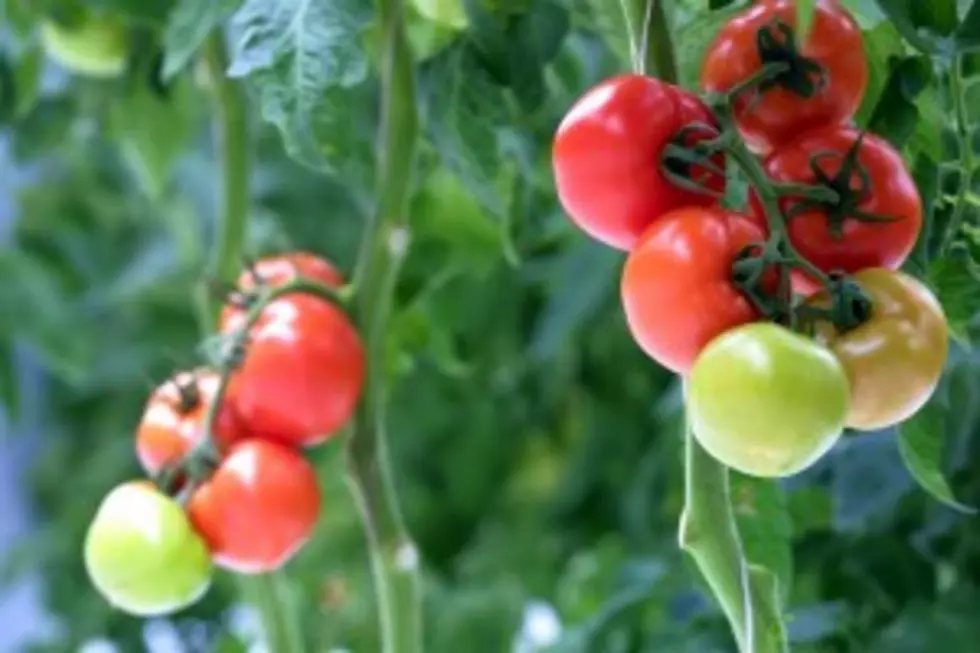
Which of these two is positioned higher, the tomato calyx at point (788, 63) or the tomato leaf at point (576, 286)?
the tomato calyx at point (788, 63)

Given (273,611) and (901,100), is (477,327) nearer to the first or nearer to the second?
(273,611)

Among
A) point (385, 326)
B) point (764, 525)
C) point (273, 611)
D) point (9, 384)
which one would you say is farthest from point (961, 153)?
point (9, 384)

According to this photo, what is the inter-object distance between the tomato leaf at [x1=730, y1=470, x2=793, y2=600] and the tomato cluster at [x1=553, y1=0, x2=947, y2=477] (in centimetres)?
12

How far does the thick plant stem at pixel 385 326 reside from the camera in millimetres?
603

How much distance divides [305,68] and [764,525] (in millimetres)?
187

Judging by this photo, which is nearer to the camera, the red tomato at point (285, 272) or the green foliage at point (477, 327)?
the green foliage at point (477, 327)

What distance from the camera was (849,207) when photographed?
41 centimetres

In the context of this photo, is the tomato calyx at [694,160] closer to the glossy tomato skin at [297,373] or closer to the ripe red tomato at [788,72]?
the ripe red tomato at [788,72]

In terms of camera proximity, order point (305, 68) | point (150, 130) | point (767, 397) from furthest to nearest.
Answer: point (150, 130) → point (305, 68) → point (767, 397)

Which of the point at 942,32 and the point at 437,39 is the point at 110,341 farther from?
the point at 942,32

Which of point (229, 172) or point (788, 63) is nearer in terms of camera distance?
point (788, 63)

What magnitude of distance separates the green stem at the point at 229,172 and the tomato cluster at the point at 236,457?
0.12 meters

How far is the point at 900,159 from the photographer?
1.41ft

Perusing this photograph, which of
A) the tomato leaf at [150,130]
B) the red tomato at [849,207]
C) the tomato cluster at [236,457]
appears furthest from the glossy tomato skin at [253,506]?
the tomato leaf at [150,130]
